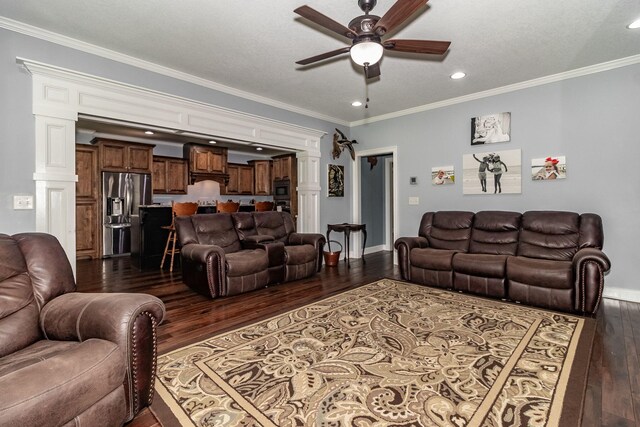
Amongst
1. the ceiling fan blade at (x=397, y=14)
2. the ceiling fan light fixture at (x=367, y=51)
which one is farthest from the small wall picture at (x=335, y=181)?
the ceiling fan blade at (x=397, y=14)

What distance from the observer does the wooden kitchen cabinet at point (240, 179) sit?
8.16 m

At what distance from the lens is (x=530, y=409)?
167 centimetres

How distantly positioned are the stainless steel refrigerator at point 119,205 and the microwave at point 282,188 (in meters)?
2.91

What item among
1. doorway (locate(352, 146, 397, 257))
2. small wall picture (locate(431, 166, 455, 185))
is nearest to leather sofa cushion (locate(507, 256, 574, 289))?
small wall picture (locate(431, 166, 455, 185))

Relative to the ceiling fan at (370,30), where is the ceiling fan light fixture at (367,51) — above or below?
below

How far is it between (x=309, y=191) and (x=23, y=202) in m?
3.75

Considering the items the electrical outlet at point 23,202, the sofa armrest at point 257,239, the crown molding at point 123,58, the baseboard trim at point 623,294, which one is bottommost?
the baseboard trim at point 623,294

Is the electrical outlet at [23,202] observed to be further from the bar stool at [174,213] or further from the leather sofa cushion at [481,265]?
the leather sofa cushion at [481,265]

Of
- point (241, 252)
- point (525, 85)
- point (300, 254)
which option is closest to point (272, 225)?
point (300, 254)

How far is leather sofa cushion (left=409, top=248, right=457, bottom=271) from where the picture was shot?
3.92 metres

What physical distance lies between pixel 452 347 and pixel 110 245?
6.72m

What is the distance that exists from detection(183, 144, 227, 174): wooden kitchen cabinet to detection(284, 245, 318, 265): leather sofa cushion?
13.6 feet

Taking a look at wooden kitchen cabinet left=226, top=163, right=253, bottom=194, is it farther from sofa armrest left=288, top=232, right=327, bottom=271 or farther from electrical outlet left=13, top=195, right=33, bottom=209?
electrical outlet left=13, top=195, right=33, bottom=209

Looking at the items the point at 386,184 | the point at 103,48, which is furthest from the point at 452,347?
the point at 386,184
